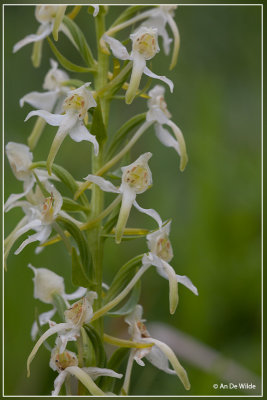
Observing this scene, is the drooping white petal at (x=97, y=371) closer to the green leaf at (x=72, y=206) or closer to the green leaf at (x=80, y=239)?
the green leaf at (x=80, y=239)

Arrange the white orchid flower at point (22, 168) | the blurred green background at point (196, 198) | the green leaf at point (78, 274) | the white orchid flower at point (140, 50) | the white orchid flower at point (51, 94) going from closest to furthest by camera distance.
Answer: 1. the green leaf at point (78, 274)
2. the white orchid flower at point (140, 50)
3. the white orchid flower at point (22, 168)
4. the white orchid flower at point (51, 94)
5. the blurred green background at point (196, 198)

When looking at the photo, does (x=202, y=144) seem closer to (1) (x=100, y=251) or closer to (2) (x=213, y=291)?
(2) (x=213, y=291)

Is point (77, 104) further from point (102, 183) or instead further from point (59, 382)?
point (59, 382)

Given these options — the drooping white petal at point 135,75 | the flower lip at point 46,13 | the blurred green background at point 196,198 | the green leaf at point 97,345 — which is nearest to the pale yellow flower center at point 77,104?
the drooping white petal at point 135,75

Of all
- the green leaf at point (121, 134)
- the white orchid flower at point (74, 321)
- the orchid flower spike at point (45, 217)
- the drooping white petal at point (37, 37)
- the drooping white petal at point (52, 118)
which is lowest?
the white orchid flower at point (74, 321)

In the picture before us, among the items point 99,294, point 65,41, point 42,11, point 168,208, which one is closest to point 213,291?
point 168,208

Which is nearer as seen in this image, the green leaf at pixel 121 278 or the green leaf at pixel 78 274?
the green leaf at pixel 78 274

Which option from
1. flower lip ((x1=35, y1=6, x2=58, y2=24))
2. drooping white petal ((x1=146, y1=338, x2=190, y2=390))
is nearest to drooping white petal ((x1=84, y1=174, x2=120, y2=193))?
drooping white petal ((x1=146, y1=338, x2=190, y2=390))

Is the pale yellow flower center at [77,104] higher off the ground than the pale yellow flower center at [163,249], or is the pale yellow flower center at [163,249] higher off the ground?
the pale yellow flower center at [77,104]
